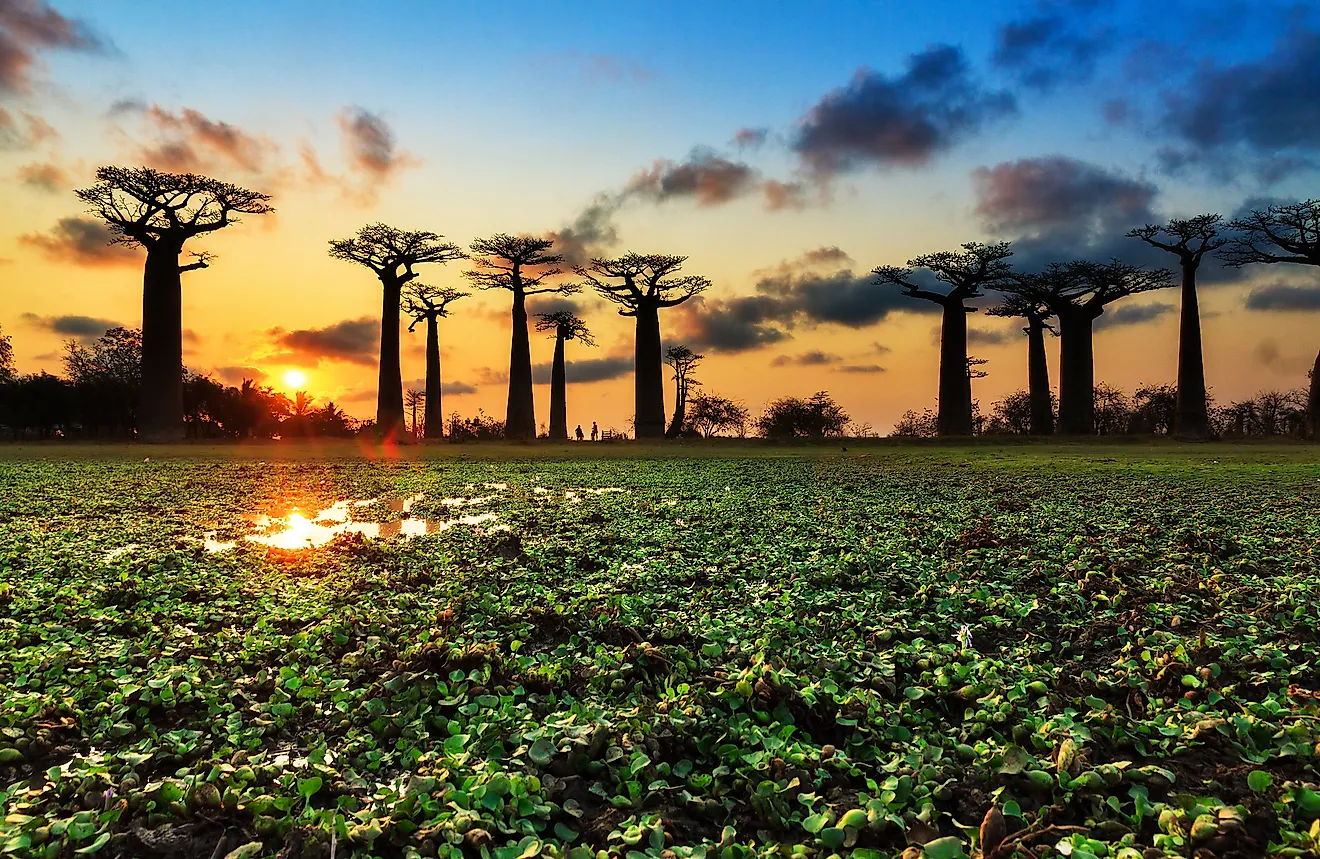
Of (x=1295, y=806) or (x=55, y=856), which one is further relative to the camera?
(x=1295, y=806)

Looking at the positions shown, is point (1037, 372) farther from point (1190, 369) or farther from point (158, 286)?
point (158, 286)

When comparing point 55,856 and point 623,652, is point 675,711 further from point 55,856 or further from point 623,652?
point 55,856

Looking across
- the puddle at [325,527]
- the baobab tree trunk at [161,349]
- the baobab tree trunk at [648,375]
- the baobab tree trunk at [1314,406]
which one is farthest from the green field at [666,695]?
the baobab tree trunk at [648,375]

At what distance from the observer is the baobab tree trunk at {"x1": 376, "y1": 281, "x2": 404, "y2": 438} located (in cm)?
3844

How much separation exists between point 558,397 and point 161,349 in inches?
836

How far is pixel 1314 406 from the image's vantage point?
31297 millimetres

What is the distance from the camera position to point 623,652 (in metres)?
3.38

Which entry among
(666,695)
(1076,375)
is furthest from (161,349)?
(1076,375)

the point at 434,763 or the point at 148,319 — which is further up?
the point at 148,319

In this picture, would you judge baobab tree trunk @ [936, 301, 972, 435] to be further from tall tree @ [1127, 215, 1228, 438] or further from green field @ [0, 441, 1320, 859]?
green field @ [0, 441, 1320, 859]

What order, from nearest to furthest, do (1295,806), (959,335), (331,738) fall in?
(1295,806), (331,738), (959,335)

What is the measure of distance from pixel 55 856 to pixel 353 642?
172 cm

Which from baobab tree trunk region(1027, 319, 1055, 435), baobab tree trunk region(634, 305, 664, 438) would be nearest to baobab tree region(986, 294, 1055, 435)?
baobab tree trunk region(1027, 319, 1055, 435)

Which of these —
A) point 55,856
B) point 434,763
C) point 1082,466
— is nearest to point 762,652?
point 434,763
